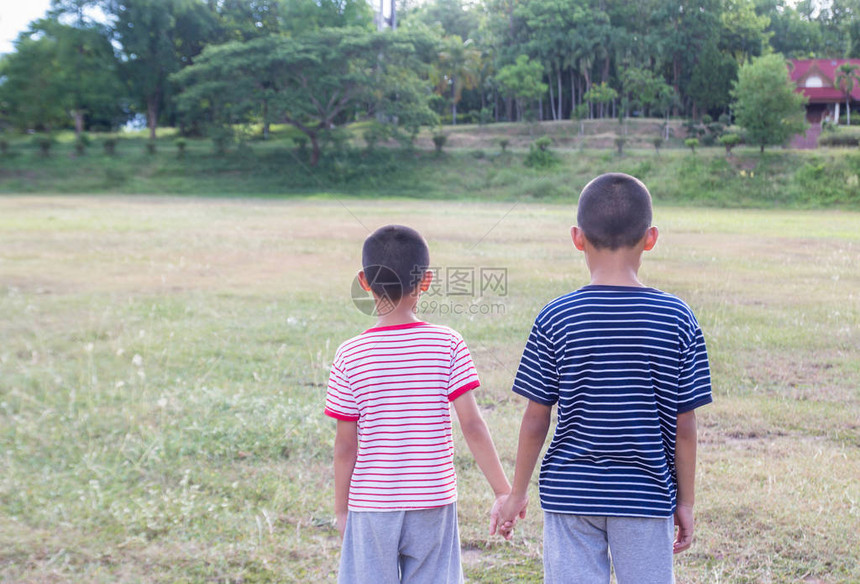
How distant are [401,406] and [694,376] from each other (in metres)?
0.69

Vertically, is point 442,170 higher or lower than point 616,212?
higher

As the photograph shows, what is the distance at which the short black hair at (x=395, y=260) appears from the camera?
6.08 feet

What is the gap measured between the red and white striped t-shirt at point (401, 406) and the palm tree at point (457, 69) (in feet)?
133

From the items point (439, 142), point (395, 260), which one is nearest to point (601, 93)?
point (439, 142)

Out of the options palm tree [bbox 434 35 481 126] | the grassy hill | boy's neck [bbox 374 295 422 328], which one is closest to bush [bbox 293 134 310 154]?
the grassy hill

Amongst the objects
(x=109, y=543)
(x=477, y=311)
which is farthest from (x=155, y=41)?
(x=109, y=543)

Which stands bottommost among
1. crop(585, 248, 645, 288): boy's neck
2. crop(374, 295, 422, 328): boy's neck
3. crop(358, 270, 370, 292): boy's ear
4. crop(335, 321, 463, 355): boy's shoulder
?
crop(335, 321, 463, 355): boy's shoulder

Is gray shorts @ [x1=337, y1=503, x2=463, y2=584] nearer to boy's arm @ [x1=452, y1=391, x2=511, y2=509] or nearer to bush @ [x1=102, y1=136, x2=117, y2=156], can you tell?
boy's arm @ [x1=452, y1=391, x2=511, y2=509]

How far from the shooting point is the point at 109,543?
112 inches

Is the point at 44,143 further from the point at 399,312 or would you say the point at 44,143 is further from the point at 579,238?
the point at 579,238

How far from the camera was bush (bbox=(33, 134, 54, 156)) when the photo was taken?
3159cm

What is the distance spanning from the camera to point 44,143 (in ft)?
104

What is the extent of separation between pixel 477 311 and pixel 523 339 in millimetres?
1242

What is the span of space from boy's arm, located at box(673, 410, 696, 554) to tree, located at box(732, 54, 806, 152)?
29.3 metres
